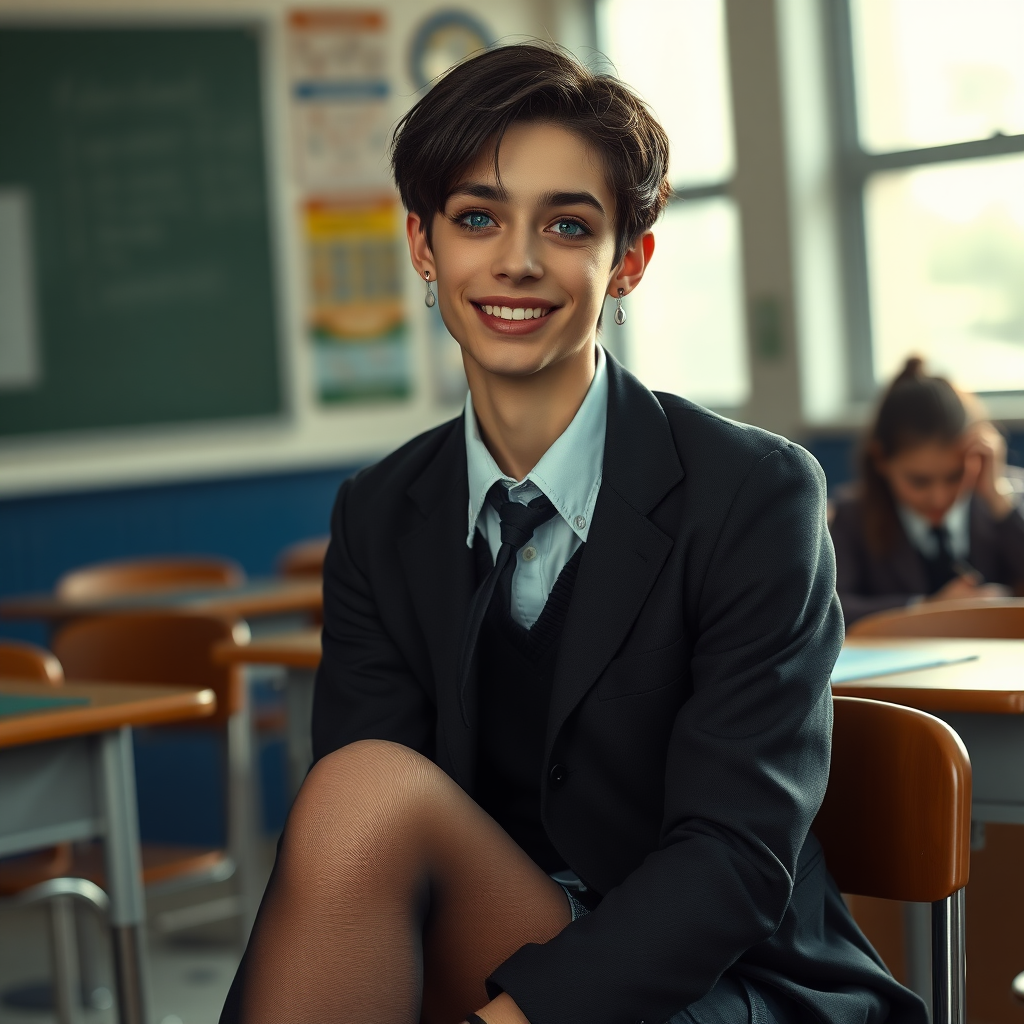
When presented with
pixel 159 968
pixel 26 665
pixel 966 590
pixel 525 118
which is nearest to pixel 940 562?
pixel 966 590

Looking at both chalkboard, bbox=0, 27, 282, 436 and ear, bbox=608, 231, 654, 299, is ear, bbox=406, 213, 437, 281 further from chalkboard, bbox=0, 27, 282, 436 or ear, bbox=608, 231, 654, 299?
chalkboard, bbox=0, 27, 282, 436

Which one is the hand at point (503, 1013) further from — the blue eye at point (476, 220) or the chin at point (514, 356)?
the blue eye at point (476, 220)

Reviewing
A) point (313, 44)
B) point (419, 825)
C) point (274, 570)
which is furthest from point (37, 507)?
point (419, 825)

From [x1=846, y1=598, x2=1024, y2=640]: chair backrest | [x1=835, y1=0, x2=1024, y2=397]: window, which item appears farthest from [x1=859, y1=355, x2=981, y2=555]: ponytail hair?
[x1=835, y1=0, x2=1024, y2=397]: window

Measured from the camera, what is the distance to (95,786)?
6.77 ft

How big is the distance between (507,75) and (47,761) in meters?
1.06

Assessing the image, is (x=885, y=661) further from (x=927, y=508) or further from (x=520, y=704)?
(x=927, y=508)

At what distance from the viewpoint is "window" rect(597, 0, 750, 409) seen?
17.8 feet

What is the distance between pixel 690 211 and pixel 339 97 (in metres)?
1.24

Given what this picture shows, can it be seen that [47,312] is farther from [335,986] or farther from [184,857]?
[335,986]

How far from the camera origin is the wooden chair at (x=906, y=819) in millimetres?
1430

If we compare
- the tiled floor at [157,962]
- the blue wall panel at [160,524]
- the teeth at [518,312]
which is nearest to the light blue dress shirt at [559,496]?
the teeth at [518,312]

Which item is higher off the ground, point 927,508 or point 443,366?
point 443,366

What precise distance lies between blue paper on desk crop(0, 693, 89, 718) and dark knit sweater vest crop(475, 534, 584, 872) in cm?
73
